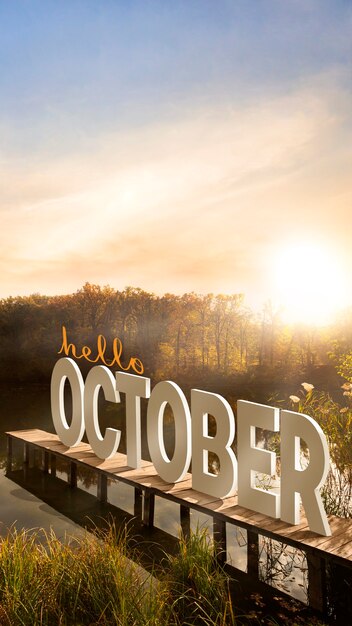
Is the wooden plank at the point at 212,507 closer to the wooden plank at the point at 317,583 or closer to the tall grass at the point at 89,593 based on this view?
the wooden plank at the point at 317,583

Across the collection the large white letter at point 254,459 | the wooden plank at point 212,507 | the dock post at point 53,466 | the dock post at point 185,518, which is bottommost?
the dock post at point 53,466

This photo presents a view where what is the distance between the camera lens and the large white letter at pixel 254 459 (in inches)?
249

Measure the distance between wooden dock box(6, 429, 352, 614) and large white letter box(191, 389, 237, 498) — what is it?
0.56 ft

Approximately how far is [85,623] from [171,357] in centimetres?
3102

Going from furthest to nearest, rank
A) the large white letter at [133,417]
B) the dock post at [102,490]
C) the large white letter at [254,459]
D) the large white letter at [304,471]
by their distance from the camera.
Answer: the dock post at [102,490] → the large white letter at [133,417] → the large white letter at [254,459] → the large white letter at [304,471]

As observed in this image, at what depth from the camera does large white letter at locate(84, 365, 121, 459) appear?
354 inches

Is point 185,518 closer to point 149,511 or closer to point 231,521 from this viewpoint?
point 149,511

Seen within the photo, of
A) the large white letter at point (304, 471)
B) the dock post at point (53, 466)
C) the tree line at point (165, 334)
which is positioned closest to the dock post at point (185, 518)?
the large white letter at point (304, 471)

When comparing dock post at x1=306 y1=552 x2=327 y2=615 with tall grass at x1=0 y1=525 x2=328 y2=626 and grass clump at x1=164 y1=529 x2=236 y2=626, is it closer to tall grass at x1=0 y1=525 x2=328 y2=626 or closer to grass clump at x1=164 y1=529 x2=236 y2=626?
tall grass at x1=0 y1=525 x2=328 y2=626

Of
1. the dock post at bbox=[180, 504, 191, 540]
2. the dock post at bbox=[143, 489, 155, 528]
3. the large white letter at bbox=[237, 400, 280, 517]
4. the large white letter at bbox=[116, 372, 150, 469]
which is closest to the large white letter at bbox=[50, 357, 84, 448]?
the large white letter at bbox=[116, 372, 150, 469]

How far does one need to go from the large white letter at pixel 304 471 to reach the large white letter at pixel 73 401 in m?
4.42

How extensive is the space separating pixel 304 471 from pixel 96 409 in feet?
14.1

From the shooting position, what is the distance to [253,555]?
659 cm

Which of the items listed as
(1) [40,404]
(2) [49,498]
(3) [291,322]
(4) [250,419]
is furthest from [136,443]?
(3) [291,322]
